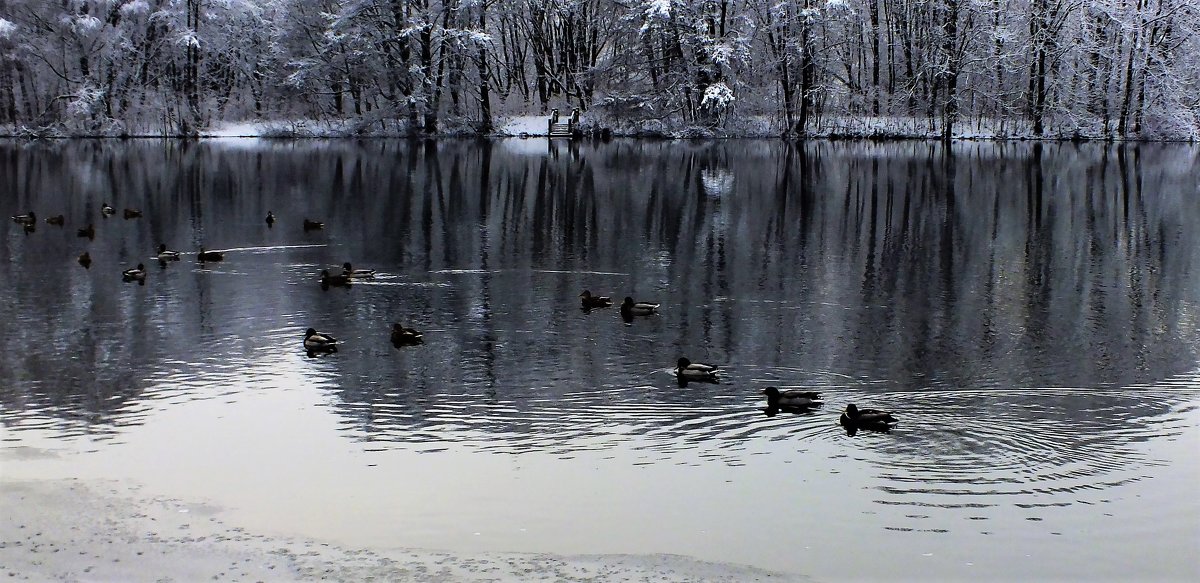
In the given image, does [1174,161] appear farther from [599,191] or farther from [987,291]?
[987,291]

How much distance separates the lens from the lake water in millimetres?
10555

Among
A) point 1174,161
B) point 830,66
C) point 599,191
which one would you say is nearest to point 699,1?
point 830,66

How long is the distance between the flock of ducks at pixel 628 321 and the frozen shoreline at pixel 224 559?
388 centimetres

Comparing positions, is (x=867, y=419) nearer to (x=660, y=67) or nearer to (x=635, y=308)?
(x=635, y=308)

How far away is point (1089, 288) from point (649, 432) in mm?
12498

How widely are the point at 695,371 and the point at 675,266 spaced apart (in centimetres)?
981

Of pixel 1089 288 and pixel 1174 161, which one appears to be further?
pixel 1174 161

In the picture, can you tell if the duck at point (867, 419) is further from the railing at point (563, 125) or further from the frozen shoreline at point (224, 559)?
the railing at point (563, 125)

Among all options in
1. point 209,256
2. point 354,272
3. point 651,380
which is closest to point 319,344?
point 651,380

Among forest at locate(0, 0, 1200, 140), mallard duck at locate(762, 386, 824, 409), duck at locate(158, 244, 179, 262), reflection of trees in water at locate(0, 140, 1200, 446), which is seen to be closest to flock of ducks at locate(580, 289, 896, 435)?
mallard duck at locate(762, 386, 824, 409)

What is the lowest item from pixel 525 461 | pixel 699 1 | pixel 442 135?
pixel 525 461

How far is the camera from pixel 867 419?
12898mm

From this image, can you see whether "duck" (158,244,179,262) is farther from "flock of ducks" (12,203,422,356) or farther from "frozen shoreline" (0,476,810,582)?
"frozen shoreline" (0,476,810,582)

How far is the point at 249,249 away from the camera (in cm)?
2722
